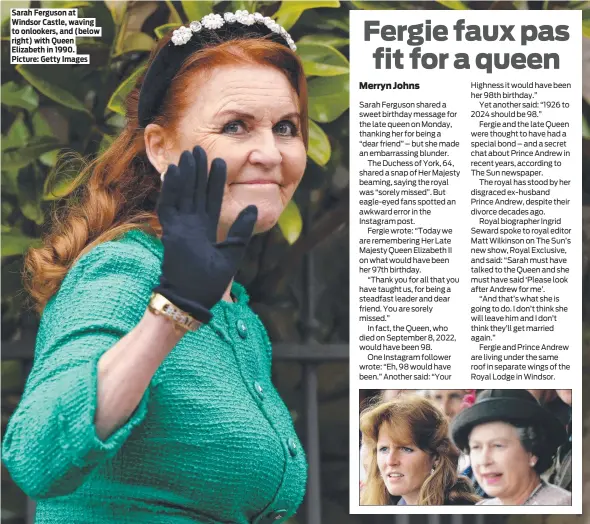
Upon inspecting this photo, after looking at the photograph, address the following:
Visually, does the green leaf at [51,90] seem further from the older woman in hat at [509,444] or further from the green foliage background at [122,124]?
the older woman in hat at [509,444]

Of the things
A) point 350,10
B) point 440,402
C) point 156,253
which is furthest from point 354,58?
point 156,253

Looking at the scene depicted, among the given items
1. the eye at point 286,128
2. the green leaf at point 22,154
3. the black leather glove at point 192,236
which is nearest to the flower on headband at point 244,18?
the eye at point 286,128

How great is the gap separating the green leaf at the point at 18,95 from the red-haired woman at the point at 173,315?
1.13ft

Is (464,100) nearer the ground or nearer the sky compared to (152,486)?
nearer the sky

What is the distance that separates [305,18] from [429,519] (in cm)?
91

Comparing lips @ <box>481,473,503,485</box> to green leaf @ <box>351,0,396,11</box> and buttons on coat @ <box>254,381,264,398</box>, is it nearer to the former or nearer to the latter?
buttons on coat @ <box>254,381,264,398</box>

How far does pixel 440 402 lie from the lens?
5.70 feet

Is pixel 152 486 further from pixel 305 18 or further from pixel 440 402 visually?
pixel 305 18

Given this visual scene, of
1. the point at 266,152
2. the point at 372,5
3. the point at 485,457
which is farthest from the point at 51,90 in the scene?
the point at 485,457

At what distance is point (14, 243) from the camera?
182 centimetres

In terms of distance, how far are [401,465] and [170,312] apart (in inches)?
35.8

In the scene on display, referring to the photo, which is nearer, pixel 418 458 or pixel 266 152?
pixel 266 152

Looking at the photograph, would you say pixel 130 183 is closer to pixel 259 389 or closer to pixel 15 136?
pixel 259 389

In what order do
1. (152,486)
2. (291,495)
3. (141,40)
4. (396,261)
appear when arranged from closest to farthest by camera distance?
(152,486) < (291,495) < (396,261) < (141,40)
